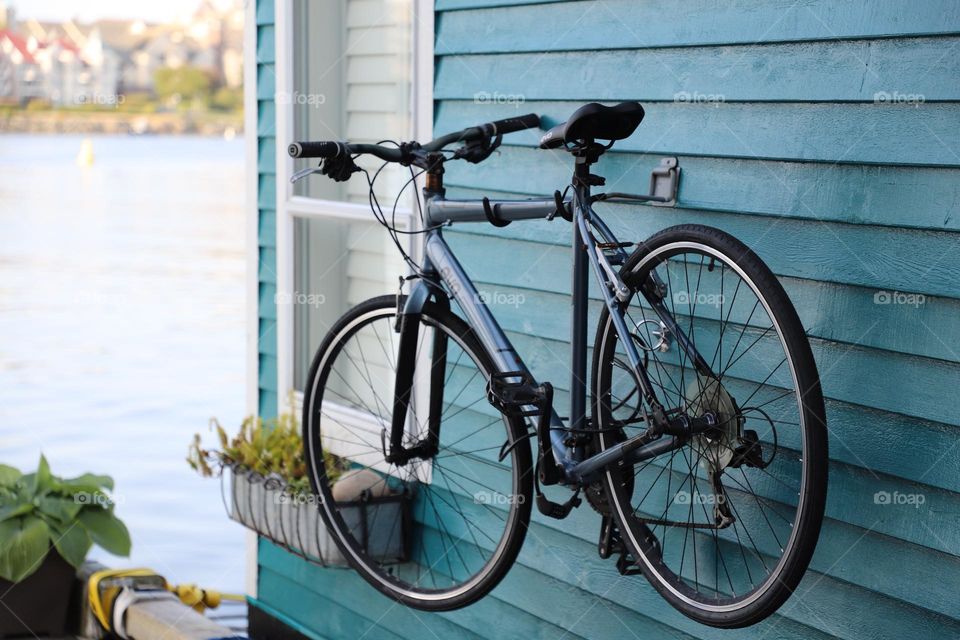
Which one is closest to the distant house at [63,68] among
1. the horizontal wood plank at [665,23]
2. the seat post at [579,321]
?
the horizontal wood plank at [665,23]

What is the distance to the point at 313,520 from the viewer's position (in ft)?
10.4

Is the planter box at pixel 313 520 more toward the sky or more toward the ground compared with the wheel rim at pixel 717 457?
more toward the ground

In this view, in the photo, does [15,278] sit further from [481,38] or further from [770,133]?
[770,133]

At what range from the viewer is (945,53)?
183 centimetres

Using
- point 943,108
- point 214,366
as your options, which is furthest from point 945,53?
point 214,366

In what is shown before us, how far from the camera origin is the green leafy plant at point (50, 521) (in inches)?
140

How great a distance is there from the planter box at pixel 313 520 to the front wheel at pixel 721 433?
0.88 metres

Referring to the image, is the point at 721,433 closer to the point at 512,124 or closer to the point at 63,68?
the point at 512,124

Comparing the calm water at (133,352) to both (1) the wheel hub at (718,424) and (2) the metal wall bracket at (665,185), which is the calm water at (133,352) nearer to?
(2) the metal wall bracket at (665,185)

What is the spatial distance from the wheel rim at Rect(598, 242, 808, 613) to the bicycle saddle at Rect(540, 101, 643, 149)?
9.6 inches

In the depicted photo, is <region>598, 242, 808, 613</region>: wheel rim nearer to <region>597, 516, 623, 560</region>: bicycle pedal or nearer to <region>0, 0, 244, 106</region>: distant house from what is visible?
<region>597, 516, 623, 560</region>: bicycle pedal

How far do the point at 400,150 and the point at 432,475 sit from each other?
Answer: 1019 millimetres

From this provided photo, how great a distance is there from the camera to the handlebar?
7.74 feet

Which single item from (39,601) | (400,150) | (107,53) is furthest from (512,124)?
→ (107,53)
